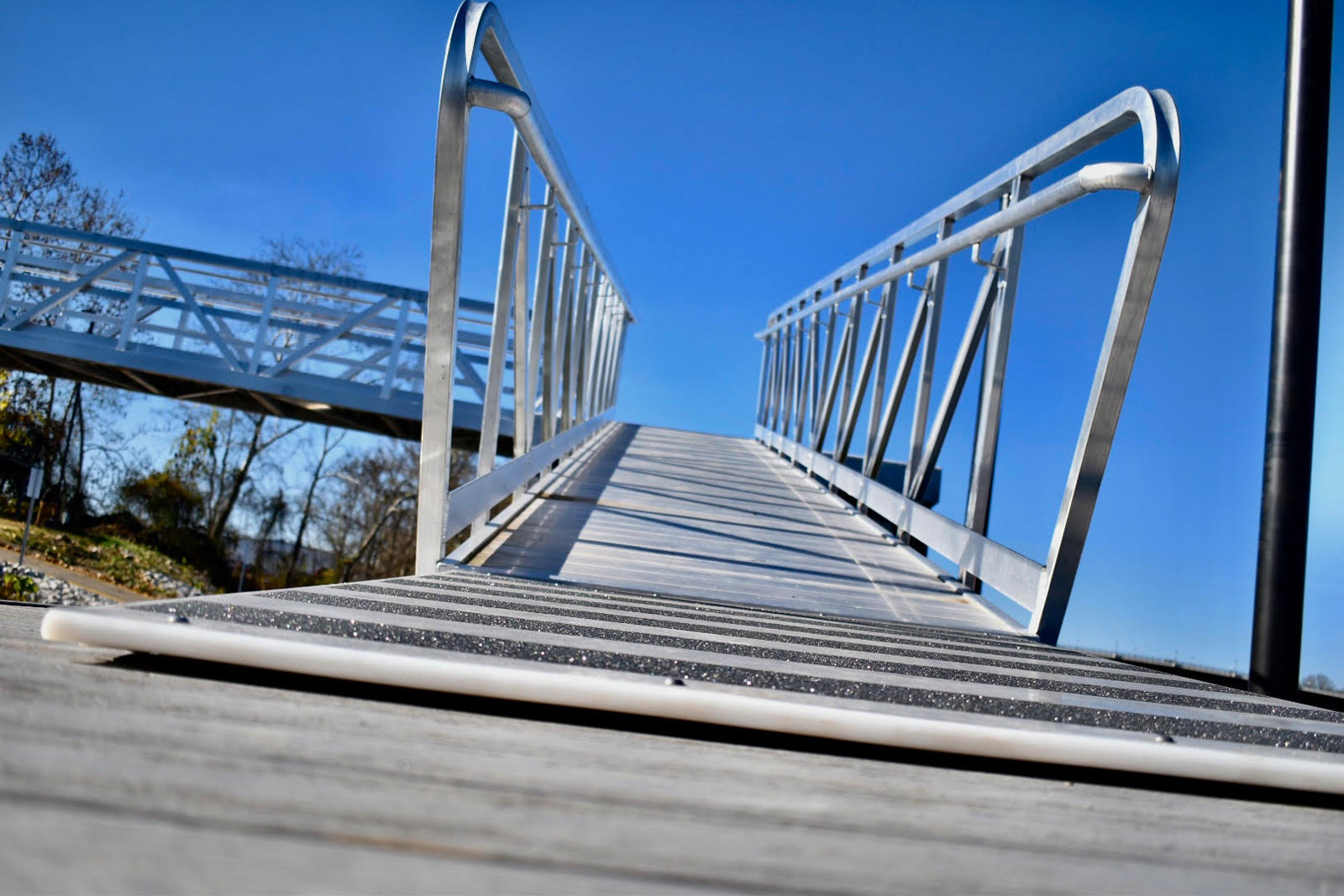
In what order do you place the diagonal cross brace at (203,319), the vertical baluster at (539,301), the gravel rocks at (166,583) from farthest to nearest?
the gravel rocks at (166,583), the diagonal cross brace at (203,319), the vertical baluster at (539,301)

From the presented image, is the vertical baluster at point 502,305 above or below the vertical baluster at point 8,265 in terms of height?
below

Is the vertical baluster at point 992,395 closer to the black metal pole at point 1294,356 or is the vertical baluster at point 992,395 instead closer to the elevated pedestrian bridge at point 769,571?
the elevated pedestrian bridge at point 769,571

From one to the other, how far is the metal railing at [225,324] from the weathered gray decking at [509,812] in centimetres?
1155

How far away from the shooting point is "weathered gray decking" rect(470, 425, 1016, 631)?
14.0 ft

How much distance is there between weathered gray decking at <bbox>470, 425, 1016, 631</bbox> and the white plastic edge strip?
2.62 meters

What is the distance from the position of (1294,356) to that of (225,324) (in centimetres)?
1286

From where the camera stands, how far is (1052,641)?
3842 millimetres

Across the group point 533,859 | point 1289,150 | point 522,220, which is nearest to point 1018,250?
point 1289,150

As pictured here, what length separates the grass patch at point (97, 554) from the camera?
15.8m

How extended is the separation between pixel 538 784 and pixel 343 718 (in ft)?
1.15

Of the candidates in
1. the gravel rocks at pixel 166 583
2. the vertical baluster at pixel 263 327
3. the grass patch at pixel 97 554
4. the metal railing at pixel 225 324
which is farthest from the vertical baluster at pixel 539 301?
the gravel rocks at pixel 166 583

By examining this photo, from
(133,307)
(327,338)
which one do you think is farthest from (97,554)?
(327,338)

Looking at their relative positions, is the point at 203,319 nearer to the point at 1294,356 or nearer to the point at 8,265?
the point at 8,265

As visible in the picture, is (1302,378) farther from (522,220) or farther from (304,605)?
(304,605)
